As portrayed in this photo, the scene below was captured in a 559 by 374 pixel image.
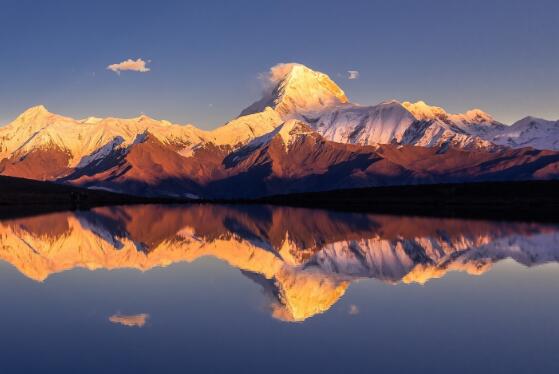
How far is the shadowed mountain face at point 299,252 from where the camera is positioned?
4241 centimetres

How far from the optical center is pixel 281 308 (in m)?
33.3

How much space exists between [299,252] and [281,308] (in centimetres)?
2612

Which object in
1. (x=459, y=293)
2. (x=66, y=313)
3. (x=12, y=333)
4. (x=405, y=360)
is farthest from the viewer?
(x=459, y=293)

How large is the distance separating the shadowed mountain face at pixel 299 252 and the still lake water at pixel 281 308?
0.24 m

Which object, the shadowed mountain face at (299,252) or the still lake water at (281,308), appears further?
the shadowed mountain face at (299,252)

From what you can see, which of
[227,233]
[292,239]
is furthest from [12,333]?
[227,233]

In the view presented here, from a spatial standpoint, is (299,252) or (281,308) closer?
(281,308)

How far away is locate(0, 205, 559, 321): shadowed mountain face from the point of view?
42.4m

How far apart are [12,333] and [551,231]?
6942 centimetres

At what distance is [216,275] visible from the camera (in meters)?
45.5

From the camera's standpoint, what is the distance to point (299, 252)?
59406 mm

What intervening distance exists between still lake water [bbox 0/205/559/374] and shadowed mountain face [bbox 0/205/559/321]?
0.24 metres

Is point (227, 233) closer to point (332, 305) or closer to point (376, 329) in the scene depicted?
point (332, 305)

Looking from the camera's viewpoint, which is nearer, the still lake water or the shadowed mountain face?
the still lake water
